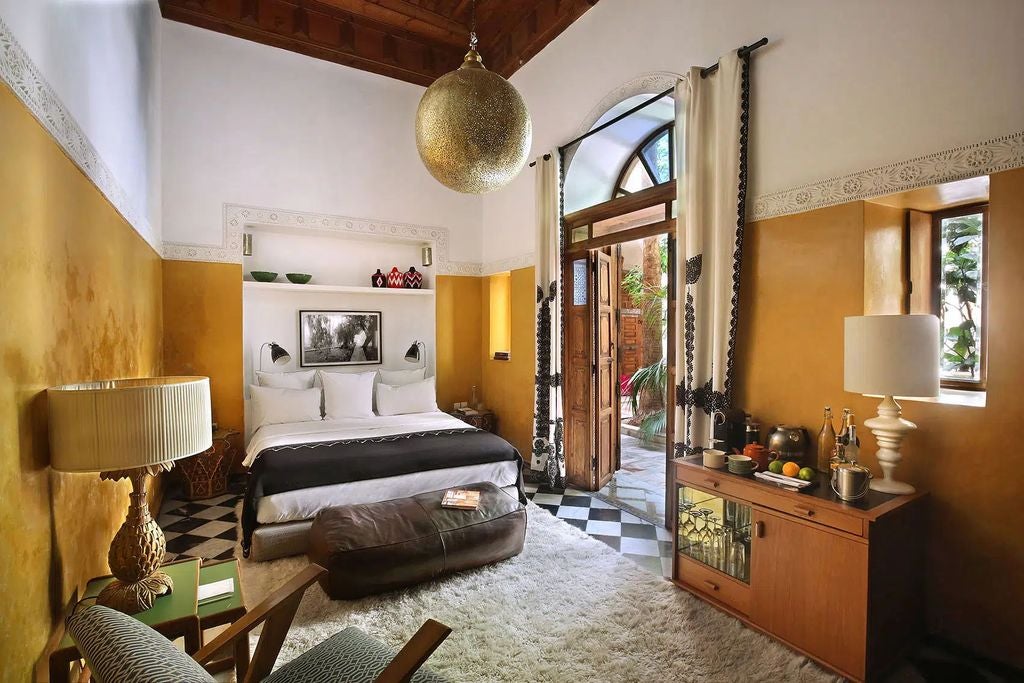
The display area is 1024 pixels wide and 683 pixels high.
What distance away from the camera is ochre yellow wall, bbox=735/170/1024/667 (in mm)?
2137

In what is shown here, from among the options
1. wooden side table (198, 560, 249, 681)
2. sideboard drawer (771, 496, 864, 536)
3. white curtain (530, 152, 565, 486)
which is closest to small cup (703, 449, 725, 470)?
sideboard drawer (771, 496, 864, 536)

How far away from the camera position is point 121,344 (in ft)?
9.16

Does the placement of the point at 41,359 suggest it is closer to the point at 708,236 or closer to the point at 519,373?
the point at 708,236

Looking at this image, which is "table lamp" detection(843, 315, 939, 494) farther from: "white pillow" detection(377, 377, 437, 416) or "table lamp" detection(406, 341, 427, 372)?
"table lamp" detection(406, 341, 427, 372)

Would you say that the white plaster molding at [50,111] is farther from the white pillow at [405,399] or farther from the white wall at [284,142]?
the white pillow at [405,399]

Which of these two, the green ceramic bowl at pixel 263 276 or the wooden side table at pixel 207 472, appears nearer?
the wooden side table at pixel 207 472

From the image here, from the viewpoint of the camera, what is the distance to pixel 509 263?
5727 millimetres

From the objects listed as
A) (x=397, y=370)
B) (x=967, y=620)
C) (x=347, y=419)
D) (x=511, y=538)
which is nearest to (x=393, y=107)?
(x=397, y=370)

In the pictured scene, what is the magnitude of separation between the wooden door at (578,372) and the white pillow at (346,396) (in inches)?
79.7

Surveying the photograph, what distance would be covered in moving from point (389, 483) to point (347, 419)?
1480 millimetres

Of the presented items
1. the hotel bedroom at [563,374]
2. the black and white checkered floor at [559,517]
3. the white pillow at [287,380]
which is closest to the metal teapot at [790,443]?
the hotel bedroom at [563,374]

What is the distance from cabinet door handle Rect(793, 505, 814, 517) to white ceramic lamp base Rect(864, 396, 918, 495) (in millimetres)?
395

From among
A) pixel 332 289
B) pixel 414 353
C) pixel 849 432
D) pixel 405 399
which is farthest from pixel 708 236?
pixel 332 289

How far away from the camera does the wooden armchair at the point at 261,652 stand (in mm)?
1041
